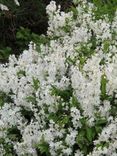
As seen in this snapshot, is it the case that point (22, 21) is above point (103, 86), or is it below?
above

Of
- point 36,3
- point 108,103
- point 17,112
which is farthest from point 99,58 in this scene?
point 36,3

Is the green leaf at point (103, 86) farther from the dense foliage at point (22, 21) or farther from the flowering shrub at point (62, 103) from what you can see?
the dense foliage at point (22, 21)

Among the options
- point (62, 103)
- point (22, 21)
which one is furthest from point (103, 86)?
point (22, 21)

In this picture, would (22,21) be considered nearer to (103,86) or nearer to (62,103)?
(62,103)

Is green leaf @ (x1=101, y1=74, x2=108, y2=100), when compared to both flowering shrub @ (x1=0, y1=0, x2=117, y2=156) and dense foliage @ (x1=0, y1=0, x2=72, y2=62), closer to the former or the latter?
flowering shrub @ (x1=0, y1=0, x2=117, y2=156)

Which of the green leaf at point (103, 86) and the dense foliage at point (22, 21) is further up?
the dense foliage at point (22, 21)

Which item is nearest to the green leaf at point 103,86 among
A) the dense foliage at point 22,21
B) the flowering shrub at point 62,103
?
the flowering shrub at point 62,103

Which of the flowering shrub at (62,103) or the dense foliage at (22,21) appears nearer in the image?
the flowering shrub at (62,103)

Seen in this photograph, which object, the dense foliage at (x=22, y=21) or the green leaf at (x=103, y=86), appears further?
the dense foliage at (x=22, y=21)

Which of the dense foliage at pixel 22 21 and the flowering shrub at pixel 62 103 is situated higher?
the dense foliage at pixel 22 21

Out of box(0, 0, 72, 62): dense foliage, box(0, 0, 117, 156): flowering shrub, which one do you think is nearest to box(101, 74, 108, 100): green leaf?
box(0, 0, 117, 156): flowering shrub
